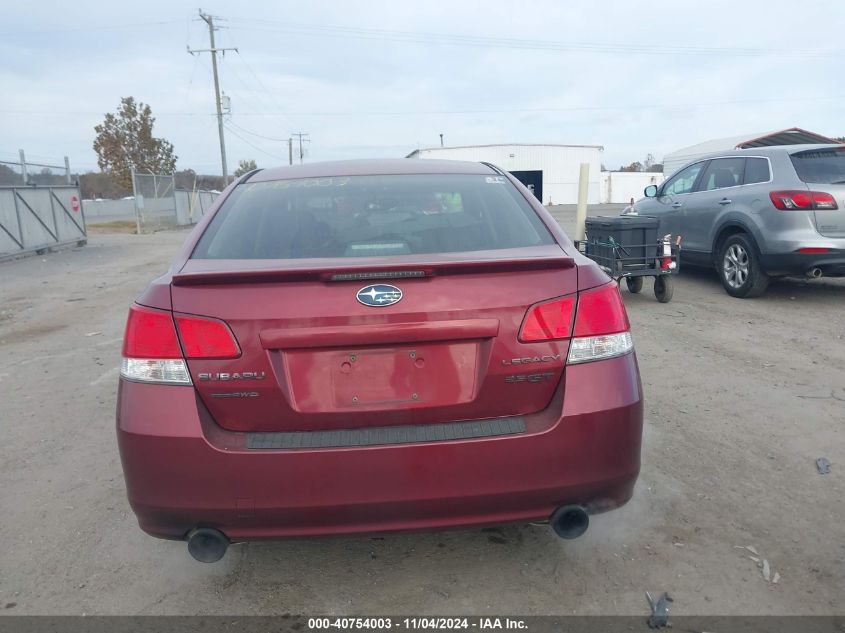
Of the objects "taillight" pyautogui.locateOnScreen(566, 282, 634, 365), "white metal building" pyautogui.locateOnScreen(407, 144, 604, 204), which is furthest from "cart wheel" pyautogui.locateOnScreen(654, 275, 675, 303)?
"white metal building" pyautogui.locateOnScreen(407, 144, 604, 204)

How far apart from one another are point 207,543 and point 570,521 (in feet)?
4.17

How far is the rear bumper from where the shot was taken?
2143mm

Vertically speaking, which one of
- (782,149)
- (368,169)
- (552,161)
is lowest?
(368,169)

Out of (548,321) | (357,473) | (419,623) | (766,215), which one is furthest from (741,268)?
(357,473)

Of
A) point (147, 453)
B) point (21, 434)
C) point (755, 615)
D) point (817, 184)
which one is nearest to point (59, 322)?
point (21, 434)

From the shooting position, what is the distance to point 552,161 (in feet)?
193

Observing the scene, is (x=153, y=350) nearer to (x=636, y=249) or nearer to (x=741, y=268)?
(x=636, y=249)

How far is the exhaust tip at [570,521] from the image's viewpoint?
2273mm

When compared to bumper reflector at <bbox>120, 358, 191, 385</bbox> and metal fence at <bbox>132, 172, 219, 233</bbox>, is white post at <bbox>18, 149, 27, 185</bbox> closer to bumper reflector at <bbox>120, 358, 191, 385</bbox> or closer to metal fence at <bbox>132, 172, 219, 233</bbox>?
metal fence at <bbox>132, 172, 219, 233</bbox>

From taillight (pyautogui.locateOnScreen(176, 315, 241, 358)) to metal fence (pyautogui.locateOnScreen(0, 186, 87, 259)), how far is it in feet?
50.0

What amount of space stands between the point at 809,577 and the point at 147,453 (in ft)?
8.31

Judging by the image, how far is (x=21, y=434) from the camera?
4281mm

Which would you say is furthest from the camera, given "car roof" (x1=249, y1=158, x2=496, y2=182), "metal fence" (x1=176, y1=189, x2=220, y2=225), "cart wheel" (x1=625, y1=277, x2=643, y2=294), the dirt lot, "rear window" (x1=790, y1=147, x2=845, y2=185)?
"metal fence" (x1=176, y1=189, x2=220, y2=225)

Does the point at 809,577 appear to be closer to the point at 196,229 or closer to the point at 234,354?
the point at 234,354
